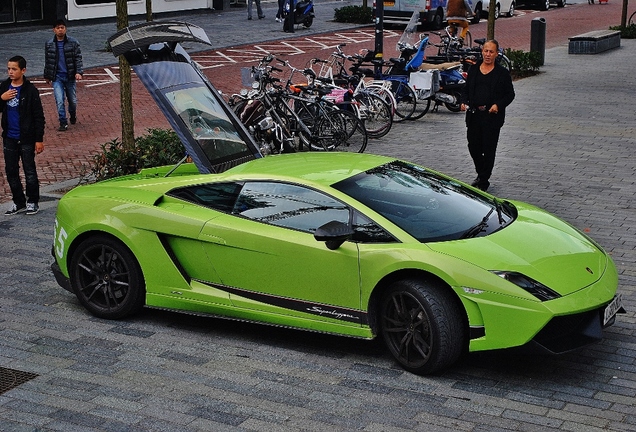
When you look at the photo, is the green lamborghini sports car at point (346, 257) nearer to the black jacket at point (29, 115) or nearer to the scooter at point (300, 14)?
the black jacket at point (29, 115)

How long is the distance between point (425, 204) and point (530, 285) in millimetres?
1090

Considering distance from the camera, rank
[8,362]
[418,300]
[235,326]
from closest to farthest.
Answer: [418,300] < [8,362] < [235,326]

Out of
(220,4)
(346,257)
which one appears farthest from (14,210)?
(220,4)

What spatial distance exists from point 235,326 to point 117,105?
11737mm

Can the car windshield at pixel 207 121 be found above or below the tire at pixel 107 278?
above

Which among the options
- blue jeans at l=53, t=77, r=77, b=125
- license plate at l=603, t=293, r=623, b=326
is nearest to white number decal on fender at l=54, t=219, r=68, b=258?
license plate at l=603, t=293, r=623, b=326

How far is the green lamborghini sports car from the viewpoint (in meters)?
6.58

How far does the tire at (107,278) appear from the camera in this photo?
776 cm

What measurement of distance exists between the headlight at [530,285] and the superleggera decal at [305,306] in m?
0.97

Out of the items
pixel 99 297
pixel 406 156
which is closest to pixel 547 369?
pixel 99 297

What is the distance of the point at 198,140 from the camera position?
365 inches

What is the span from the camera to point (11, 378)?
269 inches

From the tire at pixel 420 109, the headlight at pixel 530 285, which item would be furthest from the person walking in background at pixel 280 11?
the headlight at pixel 530 285

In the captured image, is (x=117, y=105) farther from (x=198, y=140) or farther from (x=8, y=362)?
(x=8, y=362)
